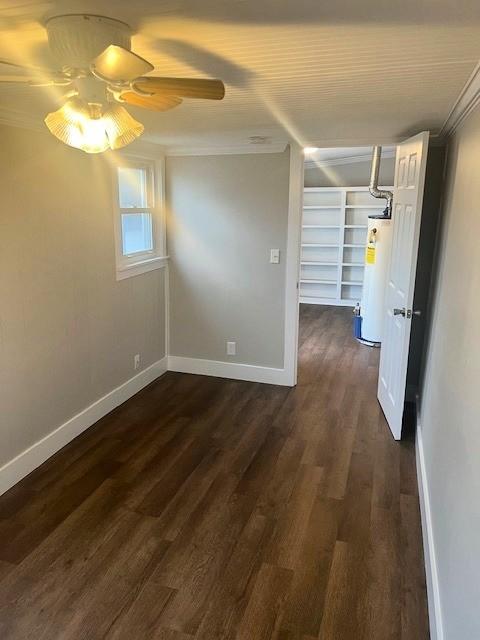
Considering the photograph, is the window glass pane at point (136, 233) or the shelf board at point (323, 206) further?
the shelf board at point (323, 206)

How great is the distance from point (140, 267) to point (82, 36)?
2678 millimetres

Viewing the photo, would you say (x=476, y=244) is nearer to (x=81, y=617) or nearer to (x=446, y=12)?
(x=446, y=12)

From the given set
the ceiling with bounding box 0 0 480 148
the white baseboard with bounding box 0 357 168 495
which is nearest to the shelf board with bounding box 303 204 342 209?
the white baseboard with bounding box 0 357 168 495

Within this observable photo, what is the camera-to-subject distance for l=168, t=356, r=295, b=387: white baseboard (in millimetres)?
4332

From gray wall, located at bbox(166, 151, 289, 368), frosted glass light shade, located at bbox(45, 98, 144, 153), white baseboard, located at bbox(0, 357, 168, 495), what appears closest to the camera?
frosted glass light shade, located at bbox(45, 98, 144, 153)

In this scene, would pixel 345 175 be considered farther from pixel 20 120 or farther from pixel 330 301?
pixel 20 120

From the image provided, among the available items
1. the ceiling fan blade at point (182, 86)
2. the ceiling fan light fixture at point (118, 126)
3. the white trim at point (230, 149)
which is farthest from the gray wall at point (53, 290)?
the ceiling fan blade at point (182, 86)

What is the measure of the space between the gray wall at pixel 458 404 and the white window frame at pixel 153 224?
7.66ft

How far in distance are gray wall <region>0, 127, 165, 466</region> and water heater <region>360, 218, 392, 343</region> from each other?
3026 millimetres

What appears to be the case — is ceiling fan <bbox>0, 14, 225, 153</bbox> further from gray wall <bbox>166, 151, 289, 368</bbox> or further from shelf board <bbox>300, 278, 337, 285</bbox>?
shelf board <bbox>300, 278, 337, 285</bbox>

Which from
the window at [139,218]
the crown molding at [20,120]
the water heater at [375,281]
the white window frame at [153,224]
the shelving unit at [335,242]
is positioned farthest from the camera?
Answer: the shelving unit at [335,242]

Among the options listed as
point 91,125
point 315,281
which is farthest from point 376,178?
point 91,125

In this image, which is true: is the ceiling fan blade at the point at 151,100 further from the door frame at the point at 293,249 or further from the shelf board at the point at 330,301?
the shelf board at the point at 330,301

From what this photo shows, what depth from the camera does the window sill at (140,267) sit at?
3.74m
